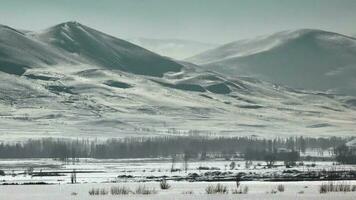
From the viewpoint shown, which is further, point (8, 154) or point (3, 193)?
point (8, 154)

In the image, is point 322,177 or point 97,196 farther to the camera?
point 322,177

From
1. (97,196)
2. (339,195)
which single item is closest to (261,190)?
(339,195)

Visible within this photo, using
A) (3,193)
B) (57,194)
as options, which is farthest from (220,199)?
(3,193)

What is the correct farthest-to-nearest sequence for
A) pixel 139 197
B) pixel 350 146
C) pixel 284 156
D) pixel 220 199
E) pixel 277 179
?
1. pixel 350 146
2. pixel 284 156
3. pixel 277 179
4. pixel 139 197
5. pixel 220 199

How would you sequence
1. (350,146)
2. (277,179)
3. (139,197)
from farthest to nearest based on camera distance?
(350,146)
(277,179)
(139,197)

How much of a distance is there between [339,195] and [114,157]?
485 ft

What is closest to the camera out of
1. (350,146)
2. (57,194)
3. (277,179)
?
(57,194)

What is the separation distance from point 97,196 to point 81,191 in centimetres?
772

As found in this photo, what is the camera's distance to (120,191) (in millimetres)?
61375

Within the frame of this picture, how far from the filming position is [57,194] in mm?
61219

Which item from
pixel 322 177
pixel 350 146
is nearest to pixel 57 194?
pixel 322 177

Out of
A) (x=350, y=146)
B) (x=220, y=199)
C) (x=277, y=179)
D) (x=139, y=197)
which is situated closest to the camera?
(x=220, y=199)

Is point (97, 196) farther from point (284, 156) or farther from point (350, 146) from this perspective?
point (350, 146)

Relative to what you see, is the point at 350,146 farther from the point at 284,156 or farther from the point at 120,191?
the point at 120,191
